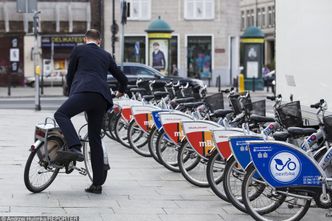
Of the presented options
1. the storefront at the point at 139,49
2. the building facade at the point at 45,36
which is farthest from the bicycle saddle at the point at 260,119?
the building facade at the point at 45,36

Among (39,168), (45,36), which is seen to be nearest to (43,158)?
(39,168)

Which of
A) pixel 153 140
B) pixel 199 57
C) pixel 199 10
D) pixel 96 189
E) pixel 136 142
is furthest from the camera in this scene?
pixel 199 10

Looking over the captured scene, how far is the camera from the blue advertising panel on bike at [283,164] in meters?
7.26

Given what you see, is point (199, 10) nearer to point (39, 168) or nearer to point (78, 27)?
point (78, 27)

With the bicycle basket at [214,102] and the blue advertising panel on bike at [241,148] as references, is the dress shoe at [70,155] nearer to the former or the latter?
the blue advertising panel on bike at [241,148]

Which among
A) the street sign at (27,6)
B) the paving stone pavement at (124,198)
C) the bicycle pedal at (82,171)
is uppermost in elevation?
the street sign at (27,6)

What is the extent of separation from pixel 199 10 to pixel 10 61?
37.9 feet

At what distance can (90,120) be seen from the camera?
366 inches

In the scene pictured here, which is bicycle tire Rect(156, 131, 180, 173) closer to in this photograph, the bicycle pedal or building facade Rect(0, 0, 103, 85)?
the bicycle pedal

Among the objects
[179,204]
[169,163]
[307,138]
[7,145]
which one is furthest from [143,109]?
[307,138]

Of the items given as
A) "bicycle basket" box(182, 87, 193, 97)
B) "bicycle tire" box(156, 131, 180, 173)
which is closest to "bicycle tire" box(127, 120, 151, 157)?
"bicycle basket" box(182, 87, 193, 97)

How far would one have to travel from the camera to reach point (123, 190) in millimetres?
9789

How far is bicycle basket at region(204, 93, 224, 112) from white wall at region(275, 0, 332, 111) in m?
0.90

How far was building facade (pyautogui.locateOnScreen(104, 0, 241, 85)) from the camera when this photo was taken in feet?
163
